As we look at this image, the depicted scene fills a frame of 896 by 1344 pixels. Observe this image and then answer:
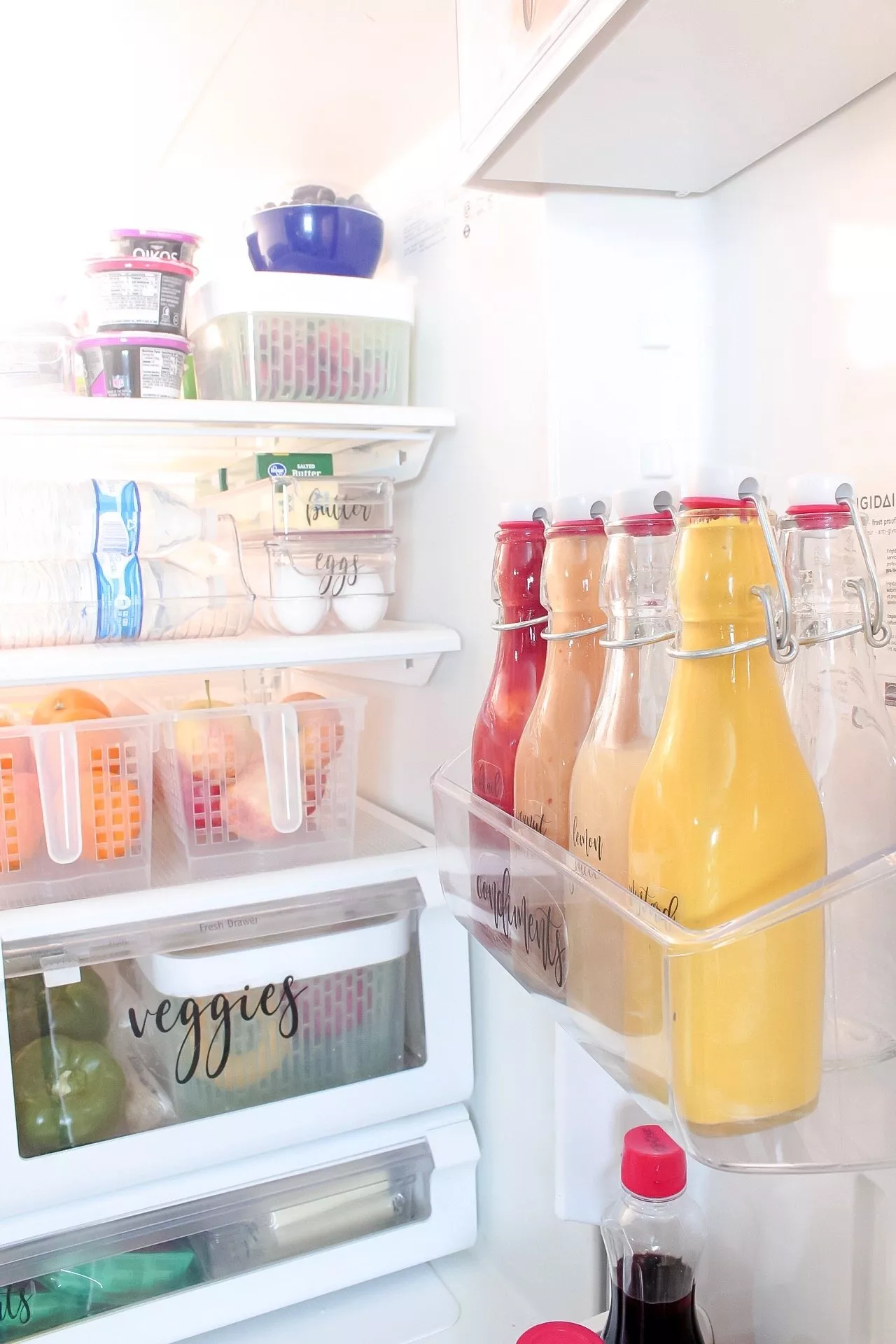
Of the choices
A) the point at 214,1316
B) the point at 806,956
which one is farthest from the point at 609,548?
the point at 214,1316

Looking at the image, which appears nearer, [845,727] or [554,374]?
[845,727]

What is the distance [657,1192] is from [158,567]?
64cm

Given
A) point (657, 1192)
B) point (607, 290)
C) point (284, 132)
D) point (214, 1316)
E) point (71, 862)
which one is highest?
point (284, 132)

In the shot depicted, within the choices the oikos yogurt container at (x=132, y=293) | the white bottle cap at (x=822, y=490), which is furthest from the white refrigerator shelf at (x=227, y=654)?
the white bottle cap at (x=822, y=490)

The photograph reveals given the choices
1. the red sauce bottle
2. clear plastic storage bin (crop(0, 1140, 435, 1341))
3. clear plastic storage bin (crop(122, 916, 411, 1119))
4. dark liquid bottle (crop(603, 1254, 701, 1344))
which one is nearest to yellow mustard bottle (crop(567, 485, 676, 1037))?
the red sauce bottle

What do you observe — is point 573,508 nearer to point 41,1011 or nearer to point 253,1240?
point 41,1011

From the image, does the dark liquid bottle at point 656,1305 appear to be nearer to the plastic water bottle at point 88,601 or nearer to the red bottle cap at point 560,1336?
the red bottle cap at point 560,1336

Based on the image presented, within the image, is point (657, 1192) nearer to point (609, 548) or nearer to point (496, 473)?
point (609, 548)

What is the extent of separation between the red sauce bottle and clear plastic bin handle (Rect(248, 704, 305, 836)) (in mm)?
324

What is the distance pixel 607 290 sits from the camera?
818 mm

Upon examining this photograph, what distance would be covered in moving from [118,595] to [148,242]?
1.04 feet

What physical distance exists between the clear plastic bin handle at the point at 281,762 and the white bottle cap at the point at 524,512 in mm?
361

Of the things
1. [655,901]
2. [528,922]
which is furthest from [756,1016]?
[528,922]

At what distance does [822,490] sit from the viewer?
48 centimetres
